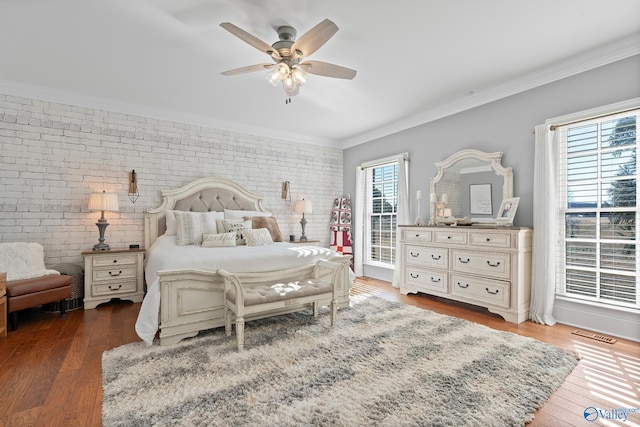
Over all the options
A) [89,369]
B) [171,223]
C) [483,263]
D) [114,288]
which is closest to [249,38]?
[89,369]

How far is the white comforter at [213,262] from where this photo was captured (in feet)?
8.78

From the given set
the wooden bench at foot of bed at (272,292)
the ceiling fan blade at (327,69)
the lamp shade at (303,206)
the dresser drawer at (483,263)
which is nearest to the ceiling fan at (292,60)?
the ceiling fan blade at (327,69)

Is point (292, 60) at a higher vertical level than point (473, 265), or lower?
higher

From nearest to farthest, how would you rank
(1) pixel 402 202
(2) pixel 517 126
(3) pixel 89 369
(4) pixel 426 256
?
(3) pixel 89 369
(2) pixel 517 126
(4) pixel 426 256
(1) pixel 402 202

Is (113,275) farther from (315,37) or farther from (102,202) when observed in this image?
(315,37)

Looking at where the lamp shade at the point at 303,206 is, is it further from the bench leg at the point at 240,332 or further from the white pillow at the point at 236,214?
the bench leg at the point at 240,332

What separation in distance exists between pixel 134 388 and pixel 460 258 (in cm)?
357

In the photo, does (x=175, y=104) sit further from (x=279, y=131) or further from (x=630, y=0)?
(x=630, y=0)

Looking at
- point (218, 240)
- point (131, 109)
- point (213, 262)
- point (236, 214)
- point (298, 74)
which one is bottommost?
point (213, 262)

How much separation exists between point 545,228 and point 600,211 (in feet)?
1.61

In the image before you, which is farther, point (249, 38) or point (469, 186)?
point (469, 186)

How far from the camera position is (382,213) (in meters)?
5.81

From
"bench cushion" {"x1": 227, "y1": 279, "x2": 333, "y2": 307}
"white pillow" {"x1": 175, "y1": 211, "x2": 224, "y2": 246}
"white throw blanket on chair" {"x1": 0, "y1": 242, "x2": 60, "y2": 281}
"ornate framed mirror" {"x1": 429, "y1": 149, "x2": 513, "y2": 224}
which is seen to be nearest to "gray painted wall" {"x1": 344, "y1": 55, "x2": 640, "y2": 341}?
"ornate framed mirror" {"x1": 429, "y1": 149, "x2": 513, "y2": 224}

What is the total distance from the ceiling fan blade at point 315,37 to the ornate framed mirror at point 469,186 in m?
2.71
